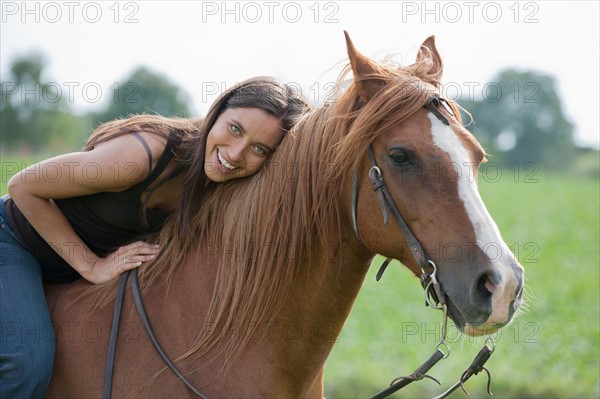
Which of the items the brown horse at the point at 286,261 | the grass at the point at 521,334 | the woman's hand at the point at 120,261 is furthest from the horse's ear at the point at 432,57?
the woman's hand at the point at 120,261

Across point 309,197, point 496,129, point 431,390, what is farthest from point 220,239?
point 496,129

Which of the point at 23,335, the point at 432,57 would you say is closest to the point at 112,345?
the point at 23,335

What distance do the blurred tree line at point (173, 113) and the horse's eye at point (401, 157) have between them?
1925 inches

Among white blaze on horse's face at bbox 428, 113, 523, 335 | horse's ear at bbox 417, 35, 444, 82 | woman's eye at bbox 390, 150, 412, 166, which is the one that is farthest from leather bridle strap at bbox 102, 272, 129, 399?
horse's ear at bbox 417, 35, 444, 82

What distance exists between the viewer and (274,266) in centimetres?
299

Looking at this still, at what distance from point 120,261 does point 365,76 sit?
1629 millimetres

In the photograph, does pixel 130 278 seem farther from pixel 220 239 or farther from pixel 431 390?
pixel 431 390

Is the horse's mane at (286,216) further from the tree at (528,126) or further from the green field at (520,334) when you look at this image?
the tree at (528,126)

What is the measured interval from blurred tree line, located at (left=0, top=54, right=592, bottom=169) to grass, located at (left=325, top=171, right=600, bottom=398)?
100ft

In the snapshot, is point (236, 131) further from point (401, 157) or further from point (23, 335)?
point (23, 335)

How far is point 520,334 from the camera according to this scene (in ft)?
48.2

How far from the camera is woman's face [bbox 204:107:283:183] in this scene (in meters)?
3.20

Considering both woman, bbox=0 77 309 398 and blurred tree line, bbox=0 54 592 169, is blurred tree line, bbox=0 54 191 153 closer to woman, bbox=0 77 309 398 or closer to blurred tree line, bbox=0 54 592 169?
blurred tree line, bbox=0 54 592 169

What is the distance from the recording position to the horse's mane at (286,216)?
2881mm
